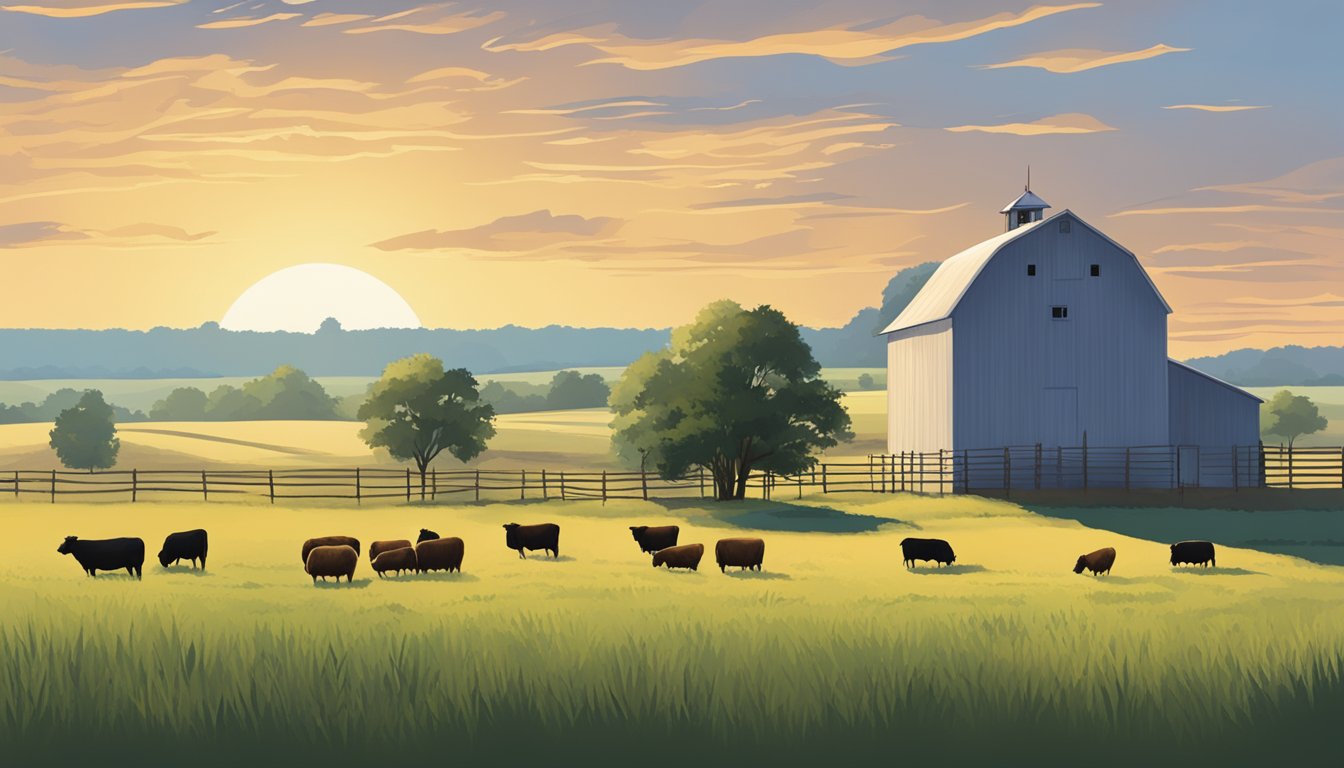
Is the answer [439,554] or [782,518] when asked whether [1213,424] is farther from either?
[439,554]

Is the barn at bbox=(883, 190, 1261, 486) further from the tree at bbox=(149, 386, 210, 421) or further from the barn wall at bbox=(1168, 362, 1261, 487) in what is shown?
the tree at bbox=(149, 386, 210, 421)

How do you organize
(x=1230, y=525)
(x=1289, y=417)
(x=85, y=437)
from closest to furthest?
(x=1230, y=525), (x=85, y=437), (x=1289, y=417)

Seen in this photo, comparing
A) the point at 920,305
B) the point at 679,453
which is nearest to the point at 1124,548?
the point at 679,453

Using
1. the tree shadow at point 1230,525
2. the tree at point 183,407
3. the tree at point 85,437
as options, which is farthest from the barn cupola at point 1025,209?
the tree at point 183,407

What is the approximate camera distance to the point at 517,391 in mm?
175375

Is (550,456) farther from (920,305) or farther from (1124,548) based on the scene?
(1124,548)

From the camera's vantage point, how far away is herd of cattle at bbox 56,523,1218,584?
74.8 feet

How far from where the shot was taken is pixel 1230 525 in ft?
129

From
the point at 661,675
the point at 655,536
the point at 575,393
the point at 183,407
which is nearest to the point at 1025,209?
the point at 655,536

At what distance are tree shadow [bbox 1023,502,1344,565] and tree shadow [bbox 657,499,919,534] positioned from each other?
6240 millimetres

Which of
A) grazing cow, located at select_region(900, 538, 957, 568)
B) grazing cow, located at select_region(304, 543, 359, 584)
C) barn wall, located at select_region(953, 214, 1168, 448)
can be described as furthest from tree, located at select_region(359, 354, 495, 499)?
grazing cow, located at select_region(304, 543, 359, 584)

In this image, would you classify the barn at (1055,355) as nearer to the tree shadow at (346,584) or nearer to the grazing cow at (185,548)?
the grazing cow at (185,548)

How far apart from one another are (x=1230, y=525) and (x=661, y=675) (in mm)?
32081

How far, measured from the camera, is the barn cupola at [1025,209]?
51594 millimetres
